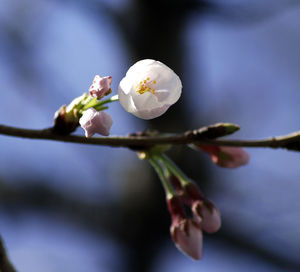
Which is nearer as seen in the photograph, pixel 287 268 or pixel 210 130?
pixel 210 130

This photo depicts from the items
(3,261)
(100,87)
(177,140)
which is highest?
(100,87)

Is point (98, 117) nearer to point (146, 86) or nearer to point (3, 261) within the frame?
point (146, 86)

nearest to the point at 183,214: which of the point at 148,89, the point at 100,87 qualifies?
the point at 148,89

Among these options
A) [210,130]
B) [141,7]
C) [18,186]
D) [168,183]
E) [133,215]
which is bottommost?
[133,215]

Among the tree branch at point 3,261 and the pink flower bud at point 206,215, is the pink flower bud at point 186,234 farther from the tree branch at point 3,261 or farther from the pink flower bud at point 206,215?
the tree branch at point 3,261

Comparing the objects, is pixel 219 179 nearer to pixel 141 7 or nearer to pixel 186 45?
pixel 186 45

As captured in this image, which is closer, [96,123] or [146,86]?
[96,123]

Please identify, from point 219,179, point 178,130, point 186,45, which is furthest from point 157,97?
point 186,45
